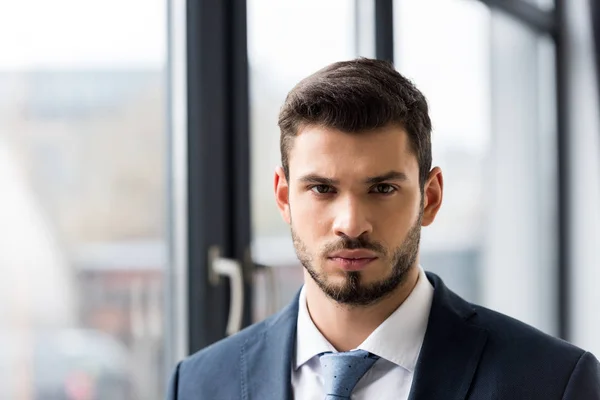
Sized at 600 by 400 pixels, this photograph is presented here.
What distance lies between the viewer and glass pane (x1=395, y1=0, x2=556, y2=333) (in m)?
3.00

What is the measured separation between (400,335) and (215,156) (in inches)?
33.0

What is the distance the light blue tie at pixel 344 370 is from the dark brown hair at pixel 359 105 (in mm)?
288

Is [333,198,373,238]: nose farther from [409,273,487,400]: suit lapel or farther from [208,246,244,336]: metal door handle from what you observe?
[208,246,244,336]: metal door handle

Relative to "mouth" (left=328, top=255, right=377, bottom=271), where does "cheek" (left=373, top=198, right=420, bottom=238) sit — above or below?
above

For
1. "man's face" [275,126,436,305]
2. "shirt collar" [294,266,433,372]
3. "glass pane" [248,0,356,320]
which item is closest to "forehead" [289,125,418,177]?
"man's face" [275,126,436,305]

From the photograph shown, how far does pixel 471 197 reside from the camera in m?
3.26

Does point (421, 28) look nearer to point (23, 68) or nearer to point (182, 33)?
point (182, 33)

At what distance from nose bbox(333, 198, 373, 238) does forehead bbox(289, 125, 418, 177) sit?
5 cm

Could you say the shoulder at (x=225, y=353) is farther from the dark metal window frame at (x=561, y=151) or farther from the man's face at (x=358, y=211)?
the dark metal window frame at (x=561, y=151)

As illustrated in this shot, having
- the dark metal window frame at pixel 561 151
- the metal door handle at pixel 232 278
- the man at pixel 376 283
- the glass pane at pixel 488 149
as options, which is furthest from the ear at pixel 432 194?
the dark metal window frame at pixel 561 151

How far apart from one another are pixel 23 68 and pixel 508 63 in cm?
212

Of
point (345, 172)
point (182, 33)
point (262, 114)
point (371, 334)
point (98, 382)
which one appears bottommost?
point (98, 382)

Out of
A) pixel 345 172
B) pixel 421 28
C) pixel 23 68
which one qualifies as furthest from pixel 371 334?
pixel 421 28

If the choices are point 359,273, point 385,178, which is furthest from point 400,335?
point 385,178
